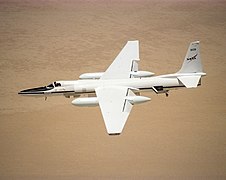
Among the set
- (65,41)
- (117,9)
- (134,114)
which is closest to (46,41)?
(65,41)

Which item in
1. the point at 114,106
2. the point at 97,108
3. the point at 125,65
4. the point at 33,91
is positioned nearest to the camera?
the point at 114,106

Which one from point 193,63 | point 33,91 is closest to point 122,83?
point 193,63

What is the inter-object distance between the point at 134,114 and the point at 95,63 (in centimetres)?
386

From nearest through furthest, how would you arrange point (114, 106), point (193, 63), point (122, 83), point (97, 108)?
1. point (114, 106)
2. point (122, 83)
3. point (193, 63)
4. point (97, 108)

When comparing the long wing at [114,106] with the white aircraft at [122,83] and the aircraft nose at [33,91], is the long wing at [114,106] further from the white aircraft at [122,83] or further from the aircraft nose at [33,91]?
the aircraft nose at [33,91]

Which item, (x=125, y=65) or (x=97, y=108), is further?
(x=125, y=65)

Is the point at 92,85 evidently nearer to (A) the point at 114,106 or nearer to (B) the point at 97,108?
(B) the point at 97,108

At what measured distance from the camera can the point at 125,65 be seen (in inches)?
662

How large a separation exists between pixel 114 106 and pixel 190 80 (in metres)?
3.40

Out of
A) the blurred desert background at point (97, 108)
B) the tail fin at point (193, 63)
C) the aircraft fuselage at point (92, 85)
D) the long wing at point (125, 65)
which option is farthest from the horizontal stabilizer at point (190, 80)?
the long wing at point (125, 65)

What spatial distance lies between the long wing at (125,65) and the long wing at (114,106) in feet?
3.72

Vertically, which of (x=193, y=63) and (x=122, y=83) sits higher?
(x=193, y=63)

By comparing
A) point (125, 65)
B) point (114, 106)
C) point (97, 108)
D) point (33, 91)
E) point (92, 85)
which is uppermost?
point (125, 65)

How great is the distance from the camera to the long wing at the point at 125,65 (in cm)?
1647
